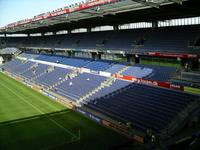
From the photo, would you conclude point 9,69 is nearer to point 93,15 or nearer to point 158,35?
point 93,15

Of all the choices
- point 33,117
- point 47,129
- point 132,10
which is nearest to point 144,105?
point 47,129

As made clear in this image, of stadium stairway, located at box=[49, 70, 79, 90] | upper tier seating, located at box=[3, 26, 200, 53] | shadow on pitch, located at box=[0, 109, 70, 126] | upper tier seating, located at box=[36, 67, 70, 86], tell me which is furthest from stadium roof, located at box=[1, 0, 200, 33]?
shadow on pitch, located at box=[0, 109, 70, 126]

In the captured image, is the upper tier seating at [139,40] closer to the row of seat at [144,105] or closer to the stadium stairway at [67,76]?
the stadium stairway at [67,76]

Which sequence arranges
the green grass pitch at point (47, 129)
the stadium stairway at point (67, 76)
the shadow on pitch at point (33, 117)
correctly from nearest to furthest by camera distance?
the green grass pitch at point (47, 129)
the shadow on pitch at point (33, 117)
the stadium stairway at point (67, 76)

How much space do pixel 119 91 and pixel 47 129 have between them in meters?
9.00

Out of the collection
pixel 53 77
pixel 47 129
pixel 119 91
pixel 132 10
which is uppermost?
pixel 132 10

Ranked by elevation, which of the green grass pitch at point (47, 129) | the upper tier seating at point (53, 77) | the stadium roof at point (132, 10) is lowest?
the green grass pitch at point (47, 129)

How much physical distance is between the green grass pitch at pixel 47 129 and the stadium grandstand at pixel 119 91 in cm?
8

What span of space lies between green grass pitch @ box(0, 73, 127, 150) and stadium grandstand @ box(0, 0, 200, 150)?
0.08 metres

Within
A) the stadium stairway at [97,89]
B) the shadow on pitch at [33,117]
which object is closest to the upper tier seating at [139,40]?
the stadium stairway at [97,89]

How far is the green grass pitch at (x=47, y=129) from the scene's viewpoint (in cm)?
2011

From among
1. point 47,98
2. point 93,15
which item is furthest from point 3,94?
point 93,15

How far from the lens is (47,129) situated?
76.6ft

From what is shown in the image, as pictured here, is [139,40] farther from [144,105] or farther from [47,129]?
[47,129]
